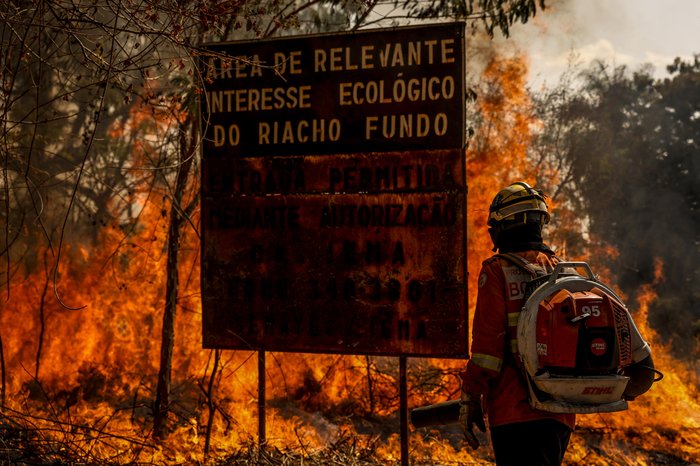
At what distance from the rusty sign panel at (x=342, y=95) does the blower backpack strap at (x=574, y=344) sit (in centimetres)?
256

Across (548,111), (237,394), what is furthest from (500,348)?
(548,111)

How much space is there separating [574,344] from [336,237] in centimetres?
304

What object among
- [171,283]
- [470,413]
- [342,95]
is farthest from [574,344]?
[171,283]

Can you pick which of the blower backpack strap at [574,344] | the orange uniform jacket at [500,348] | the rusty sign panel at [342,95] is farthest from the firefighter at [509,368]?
the rusty sign panel at [342,95]

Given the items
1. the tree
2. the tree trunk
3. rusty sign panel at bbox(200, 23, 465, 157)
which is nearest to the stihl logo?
rusty sign panel at bbox(200, 23, 465, 157)

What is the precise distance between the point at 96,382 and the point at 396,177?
12819 millimetres

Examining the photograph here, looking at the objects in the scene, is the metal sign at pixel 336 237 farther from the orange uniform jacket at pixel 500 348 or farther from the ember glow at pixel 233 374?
the ember glow at pixel 233 374

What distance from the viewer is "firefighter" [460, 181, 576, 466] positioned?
4027mm

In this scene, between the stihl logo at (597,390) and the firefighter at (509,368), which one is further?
the firefighter at (509,368)

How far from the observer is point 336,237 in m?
6.41

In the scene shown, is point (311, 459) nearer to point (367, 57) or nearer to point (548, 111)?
point (367, 57)

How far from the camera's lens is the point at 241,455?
21.9 feet

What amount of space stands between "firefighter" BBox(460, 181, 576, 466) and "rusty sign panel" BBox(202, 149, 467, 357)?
1793 mm

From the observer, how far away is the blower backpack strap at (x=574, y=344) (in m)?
3.73
